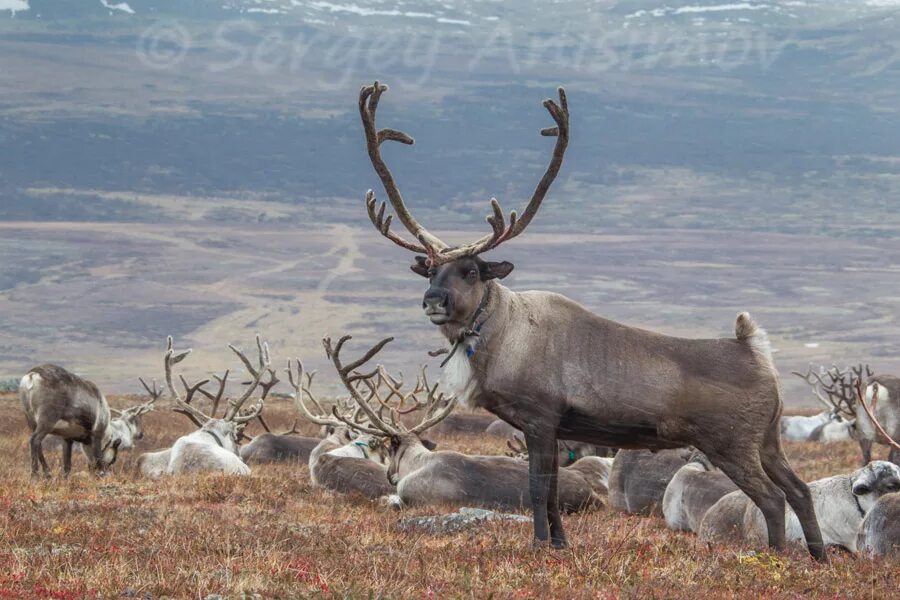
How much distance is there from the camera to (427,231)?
9.80 meters

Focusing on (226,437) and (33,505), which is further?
(226,437)

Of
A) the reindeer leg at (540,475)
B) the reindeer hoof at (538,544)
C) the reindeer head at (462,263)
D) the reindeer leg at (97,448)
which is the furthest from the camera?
the reindeer leg at (97,448)

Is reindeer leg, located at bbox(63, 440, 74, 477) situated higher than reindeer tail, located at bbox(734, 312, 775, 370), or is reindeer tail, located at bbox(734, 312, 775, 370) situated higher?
reindeer tail, located at bbox(734, 312, 775, 370)

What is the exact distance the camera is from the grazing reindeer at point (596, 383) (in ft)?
31.0

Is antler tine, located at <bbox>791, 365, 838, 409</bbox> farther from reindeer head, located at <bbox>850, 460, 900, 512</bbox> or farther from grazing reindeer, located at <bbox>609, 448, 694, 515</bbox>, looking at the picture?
reindeer head, located at <bbox>850, 460, 900, 512</bbox>

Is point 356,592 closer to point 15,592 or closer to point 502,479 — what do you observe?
point 15,592

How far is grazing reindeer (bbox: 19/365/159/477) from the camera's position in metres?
17.8

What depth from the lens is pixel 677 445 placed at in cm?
963

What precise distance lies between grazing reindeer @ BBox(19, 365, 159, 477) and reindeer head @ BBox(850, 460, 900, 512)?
10.2 meters

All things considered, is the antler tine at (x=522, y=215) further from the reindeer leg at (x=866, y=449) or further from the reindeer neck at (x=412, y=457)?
the reindeer leg at (x=866, y=449)

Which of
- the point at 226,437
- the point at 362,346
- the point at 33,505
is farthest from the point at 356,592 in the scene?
the point at 362,346

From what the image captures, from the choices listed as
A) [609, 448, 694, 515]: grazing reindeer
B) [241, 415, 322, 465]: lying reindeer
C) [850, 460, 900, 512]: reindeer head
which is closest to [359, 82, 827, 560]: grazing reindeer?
[850, 460, 900, 512]: reindeer head

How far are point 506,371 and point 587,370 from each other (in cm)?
57

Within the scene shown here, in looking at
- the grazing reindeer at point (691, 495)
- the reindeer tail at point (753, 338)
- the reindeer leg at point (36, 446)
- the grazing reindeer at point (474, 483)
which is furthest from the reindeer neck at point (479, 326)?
the reindeer leg at point (36, 446)
